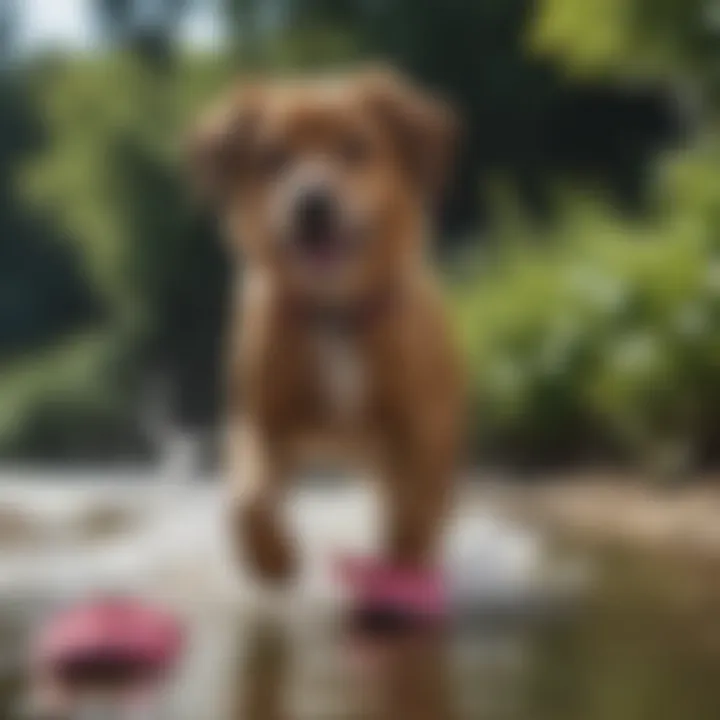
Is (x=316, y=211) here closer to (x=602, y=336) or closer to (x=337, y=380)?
(x=337, y=380)

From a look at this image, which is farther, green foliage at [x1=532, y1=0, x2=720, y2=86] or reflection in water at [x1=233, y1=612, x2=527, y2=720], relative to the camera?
green foliage at [x1=532, y1=0, x2=720, y2=86]

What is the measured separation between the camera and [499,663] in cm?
105

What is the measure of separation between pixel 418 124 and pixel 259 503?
0.28 m

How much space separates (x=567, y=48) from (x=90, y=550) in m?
0.47

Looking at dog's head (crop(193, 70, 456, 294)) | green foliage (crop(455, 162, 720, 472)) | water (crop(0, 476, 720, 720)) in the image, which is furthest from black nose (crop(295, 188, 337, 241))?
water (crop(0, 476, 720, 720))

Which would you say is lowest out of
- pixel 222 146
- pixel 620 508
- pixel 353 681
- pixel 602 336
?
pixel 353 681

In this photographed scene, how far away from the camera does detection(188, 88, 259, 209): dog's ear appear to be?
111 centimetres

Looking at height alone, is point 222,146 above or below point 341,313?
above

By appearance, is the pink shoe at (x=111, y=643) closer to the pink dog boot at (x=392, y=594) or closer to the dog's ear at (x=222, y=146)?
the pink dog boot at (x=392, y=594)

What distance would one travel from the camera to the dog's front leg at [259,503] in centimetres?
111

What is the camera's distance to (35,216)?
1.14 metres

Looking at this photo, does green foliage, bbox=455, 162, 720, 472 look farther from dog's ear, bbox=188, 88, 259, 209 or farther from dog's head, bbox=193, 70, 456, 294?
dog's ear, bbox=188, 88, 259, 209

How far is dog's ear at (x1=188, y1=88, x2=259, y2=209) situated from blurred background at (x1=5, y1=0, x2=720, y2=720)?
0.01 m

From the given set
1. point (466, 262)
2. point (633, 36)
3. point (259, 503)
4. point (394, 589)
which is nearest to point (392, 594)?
point (394, 589)
